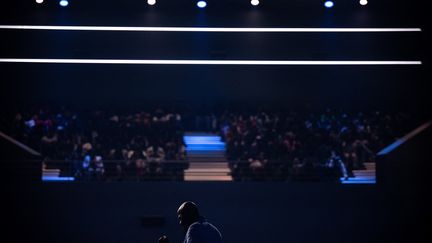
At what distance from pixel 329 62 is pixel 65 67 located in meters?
6.48

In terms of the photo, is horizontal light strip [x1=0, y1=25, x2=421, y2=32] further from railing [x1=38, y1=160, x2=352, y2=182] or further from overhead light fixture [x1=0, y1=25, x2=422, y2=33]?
railing [x1=38, y1=160, x2=352, y2=182]

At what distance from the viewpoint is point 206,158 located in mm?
14250

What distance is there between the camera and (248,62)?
15.3 m

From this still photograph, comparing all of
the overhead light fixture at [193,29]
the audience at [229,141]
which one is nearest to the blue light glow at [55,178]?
the audience at [229,141]

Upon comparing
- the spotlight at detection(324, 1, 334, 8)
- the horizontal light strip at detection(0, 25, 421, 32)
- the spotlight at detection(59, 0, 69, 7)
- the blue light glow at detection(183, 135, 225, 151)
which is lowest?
the blue light glow at detection(183, 135, 225, 151)

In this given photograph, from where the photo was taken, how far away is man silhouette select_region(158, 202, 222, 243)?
4.80 meters

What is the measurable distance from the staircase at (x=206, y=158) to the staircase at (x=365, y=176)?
8.36 ft

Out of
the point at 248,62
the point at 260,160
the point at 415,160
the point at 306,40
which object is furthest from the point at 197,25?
the point at 415,160

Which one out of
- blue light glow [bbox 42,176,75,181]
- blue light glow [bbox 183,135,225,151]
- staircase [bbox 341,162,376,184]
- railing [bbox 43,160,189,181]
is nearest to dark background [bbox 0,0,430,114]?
blue light glow [bbox 183,135,225,151]

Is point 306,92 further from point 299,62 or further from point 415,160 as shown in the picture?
point 415,160

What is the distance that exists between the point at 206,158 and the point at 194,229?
9.43 metres

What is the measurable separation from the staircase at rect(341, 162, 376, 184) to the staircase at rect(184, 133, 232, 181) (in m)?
2.55

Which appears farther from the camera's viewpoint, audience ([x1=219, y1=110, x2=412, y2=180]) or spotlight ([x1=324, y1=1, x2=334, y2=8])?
spotlight ([x1=324, y1=1, x2=334, y2=8])

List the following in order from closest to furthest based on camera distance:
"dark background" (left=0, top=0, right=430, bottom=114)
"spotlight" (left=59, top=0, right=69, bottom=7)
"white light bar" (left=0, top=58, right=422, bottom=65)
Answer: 1. "spotlight" (left=59, top=0, right=69, bottom=7)
2. "dark background" (left=0, top=0, right=430, bottom=114)
3. "white light bar" (left=0, top=58, right=422, bottom=65)
